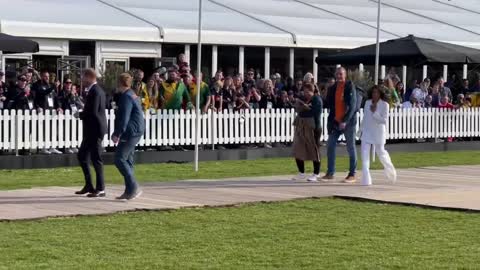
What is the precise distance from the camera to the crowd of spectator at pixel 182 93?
21.3m

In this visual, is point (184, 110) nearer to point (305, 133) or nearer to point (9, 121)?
point (9, 121)

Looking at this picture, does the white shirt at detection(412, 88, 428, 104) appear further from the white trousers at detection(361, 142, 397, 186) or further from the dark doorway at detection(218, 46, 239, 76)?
the white trousers at detection(361, 142, 397, 186)

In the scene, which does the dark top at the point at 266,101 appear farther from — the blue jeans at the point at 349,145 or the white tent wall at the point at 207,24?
the blue jeans at the point at 349,145

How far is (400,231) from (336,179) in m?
6.13

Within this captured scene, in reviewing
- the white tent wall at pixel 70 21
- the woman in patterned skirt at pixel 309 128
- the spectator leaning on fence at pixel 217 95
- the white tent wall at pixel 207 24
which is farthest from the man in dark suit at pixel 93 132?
the white tent wall at pixel 207 24

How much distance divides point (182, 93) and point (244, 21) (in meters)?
11.5

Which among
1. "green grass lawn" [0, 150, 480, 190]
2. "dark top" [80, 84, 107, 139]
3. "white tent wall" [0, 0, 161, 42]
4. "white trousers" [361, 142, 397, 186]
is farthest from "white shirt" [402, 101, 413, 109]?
"dark top" [80, 84, 107, 139]

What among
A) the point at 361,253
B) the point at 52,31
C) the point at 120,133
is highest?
the point at 52,31

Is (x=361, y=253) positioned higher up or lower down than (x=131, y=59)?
lower down

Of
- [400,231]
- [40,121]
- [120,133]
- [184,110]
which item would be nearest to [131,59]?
[184,110]

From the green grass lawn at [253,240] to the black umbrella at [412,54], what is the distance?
1153cm

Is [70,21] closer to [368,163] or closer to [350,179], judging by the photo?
[350,179]

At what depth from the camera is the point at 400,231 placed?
11805mm

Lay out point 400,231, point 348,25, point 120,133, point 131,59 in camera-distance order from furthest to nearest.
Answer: point 348,25 → point 131,59 → point 120,133 → point 400,231
